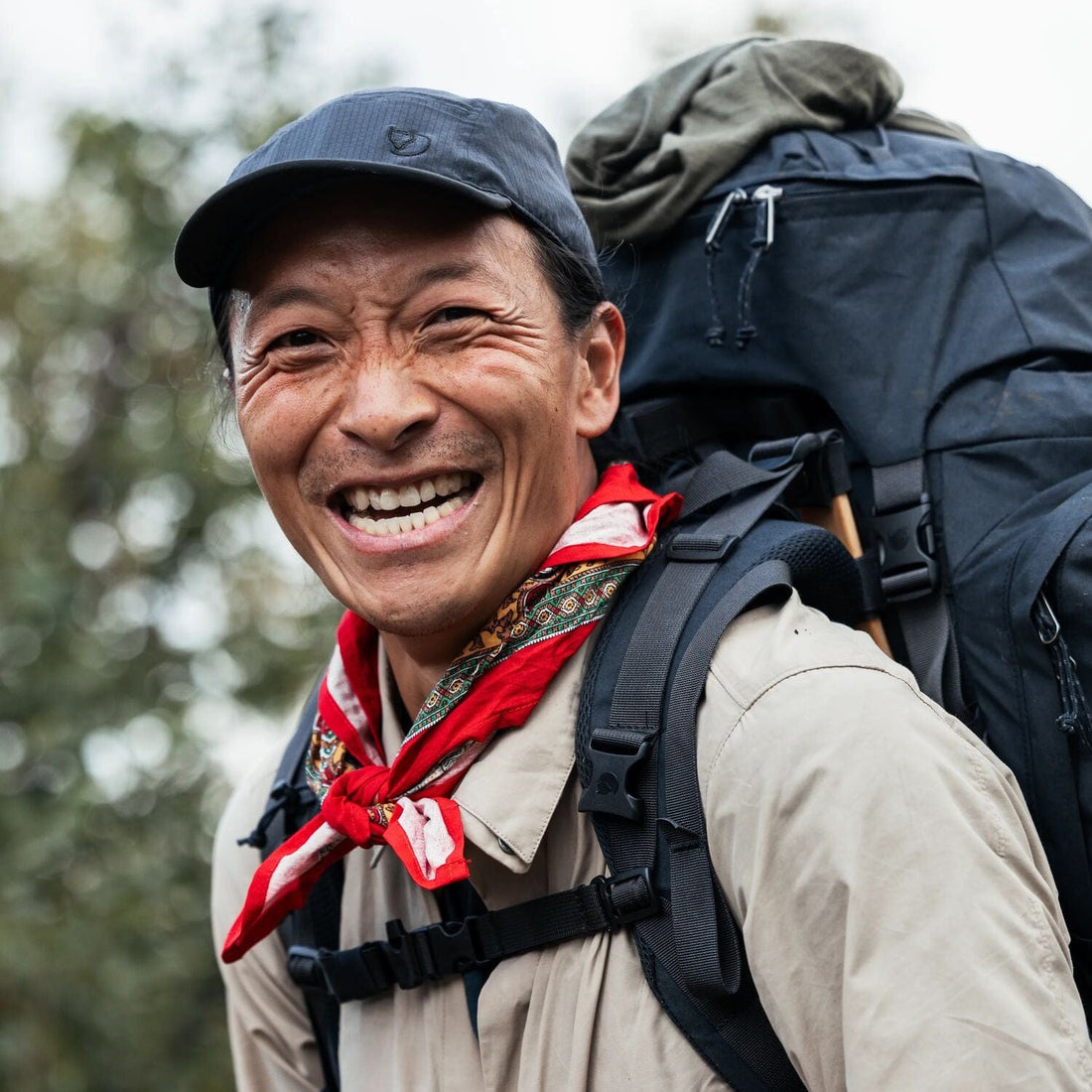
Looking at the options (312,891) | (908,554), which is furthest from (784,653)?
(312,891)

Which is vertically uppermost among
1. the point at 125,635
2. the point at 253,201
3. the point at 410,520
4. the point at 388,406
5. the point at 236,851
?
the point at 253,201

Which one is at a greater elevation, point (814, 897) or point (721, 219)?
point (721, 219)

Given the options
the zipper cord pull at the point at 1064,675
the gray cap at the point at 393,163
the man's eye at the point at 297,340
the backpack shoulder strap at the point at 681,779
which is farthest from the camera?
the man's eye at the point at 297,340

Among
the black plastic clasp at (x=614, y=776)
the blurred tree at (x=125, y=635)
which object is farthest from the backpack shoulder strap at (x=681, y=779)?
the blurred tree at (x=125, y=635)

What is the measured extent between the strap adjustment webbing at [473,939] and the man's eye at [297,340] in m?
0.88

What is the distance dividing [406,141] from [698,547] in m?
0.72

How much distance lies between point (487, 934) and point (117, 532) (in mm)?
5034

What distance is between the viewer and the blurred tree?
5320mm

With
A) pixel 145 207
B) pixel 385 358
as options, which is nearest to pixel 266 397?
pixel 385 358

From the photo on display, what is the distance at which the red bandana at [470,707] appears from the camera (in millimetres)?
1995

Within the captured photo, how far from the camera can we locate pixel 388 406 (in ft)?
6.45

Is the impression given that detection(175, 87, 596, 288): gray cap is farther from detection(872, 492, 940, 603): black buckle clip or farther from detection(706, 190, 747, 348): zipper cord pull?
detection(872, 492, 940, 603): black buckle clip

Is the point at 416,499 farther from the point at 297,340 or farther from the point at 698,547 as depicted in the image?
the point at 698,547

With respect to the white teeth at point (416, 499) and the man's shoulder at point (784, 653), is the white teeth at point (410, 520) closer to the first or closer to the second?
the white teeth at point (416, 499)
